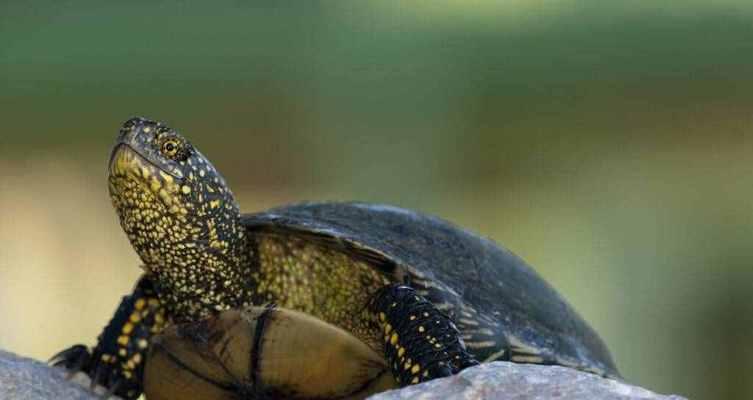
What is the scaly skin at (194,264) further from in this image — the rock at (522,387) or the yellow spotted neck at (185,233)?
the rock at (522,387)

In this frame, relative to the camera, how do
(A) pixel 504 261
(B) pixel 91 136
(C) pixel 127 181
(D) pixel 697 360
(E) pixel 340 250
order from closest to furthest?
(C) pixel 127 181 < (E) pixel 340 250 < (A) pixel 504 261 < (D) pixel 697 360 < (B) pixel 91 136

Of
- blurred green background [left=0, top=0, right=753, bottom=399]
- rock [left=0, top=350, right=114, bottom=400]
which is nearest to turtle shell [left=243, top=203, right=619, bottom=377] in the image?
rock [left=0, top=350, right=114, bottom=400]

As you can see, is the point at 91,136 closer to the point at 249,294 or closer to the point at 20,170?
the point at 20,170

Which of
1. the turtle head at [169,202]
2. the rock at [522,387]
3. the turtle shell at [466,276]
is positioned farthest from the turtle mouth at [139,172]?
the rock at [522,387]

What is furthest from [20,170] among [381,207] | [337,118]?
[381,207]

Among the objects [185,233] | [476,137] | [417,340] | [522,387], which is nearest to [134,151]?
[185,233]

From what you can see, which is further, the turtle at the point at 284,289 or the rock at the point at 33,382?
the turtle at the point at 284,289
